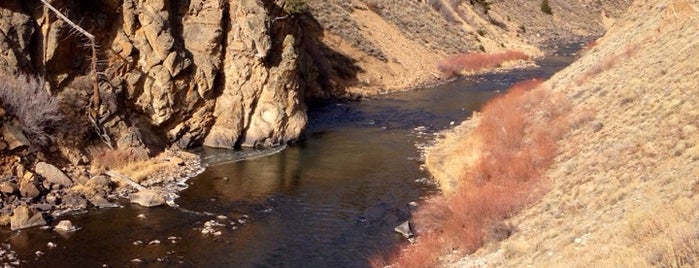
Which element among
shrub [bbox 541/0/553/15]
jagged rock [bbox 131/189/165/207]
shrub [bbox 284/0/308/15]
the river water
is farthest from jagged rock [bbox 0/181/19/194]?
shrub [bbox 541/0/553/15]

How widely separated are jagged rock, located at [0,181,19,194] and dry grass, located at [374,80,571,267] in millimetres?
12113

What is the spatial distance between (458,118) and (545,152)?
51.9 ft

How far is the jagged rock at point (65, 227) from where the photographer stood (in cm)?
1852

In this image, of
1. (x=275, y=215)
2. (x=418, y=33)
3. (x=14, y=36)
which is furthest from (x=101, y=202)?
(x=418, y=33)

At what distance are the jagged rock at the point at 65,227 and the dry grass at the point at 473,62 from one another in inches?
1571

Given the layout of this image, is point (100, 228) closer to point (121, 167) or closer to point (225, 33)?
point (121, 167)

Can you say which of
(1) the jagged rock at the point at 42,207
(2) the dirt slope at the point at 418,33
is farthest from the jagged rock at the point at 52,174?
(2) the dirt slope at the point at 418,33

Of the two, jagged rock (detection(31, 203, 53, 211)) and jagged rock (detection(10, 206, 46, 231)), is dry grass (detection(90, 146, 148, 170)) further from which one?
jagged rock (detection(10, 206, 46, 231))

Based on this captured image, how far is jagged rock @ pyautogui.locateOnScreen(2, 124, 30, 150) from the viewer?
71.4 ft

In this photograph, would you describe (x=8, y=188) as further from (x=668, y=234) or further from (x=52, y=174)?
(x=668, y=234)

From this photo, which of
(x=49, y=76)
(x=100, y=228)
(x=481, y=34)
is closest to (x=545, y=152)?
(x=100, y=228)

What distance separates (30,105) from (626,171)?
1911 cm

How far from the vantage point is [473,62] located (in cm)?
5806

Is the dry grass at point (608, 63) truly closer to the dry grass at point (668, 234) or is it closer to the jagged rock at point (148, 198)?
the dry grass at point (668, 234)
